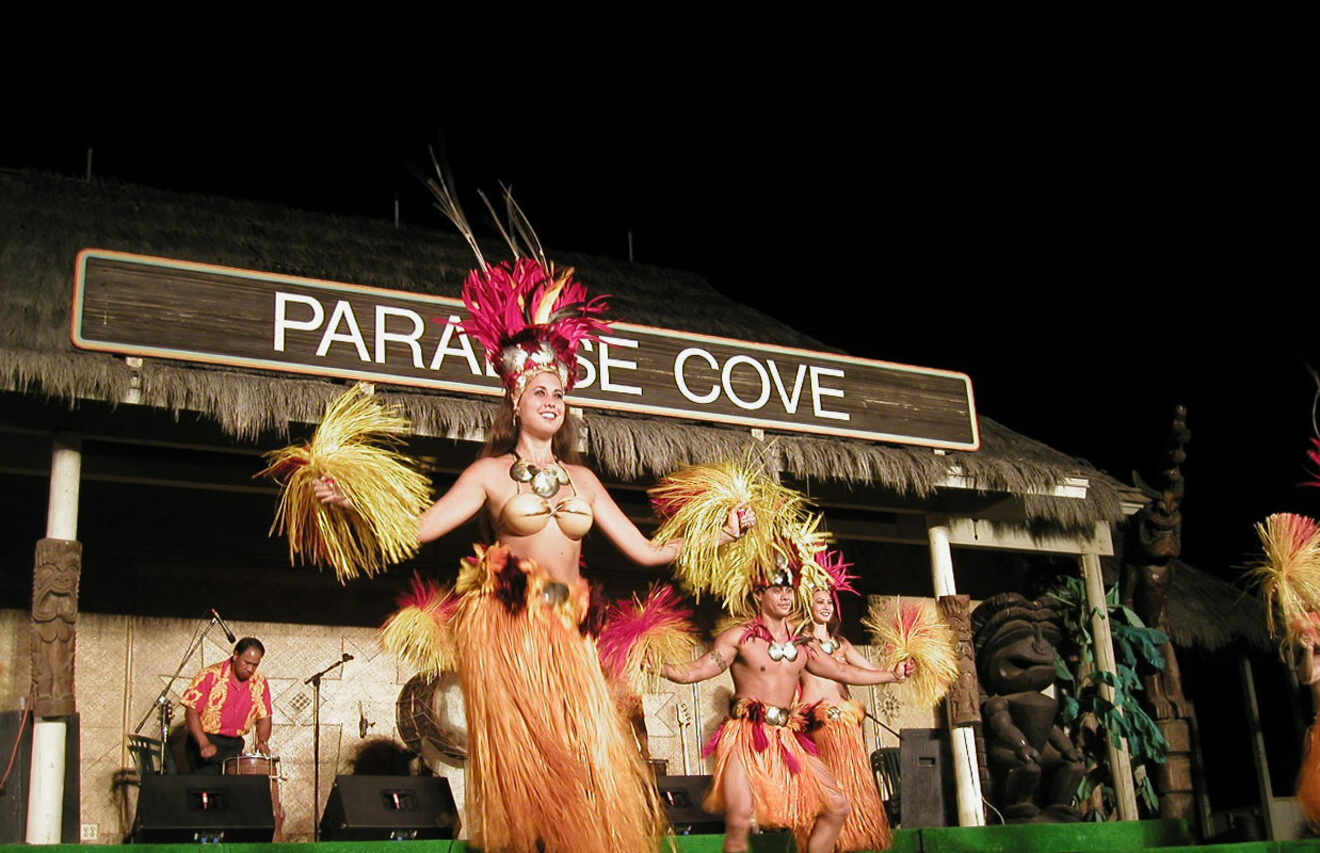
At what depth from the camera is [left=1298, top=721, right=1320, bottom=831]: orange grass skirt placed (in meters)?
6.26

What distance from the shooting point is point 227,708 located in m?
6.70

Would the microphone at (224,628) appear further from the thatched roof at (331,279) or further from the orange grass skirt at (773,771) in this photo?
the orange grass skirt at (773,771)

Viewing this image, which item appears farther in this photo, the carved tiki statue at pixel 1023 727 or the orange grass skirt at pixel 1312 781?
the carved tiki statue at pixel 1023 727

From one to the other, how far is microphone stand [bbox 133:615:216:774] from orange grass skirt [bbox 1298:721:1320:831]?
17.2 ft

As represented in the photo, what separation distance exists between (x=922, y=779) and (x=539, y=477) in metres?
4.09

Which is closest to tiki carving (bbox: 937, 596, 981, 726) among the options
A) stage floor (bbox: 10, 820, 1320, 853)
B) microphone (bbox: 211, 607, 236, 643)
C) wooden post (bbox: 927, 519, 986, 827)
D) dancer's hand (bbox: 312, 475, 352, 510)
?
wooden post (bbox: 927, 519, 986, 827)

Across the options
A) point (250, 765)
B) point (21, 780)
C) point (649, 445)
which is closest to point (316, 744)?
point (250, 765)

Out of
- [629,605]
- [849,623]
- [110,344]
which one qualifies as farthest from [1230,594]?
[110,344]

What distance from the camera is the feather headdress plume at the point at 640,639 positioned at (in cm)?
436

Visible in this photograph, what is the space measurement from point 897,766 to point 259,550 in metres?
3.70

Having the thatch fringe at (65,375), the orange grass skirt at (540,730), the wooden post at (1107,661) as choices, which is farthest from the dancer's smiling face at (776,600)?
the wooden post at (1107,661)

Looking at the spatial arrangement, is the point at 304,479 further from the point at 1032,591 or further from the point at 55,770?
the point at 1032,591

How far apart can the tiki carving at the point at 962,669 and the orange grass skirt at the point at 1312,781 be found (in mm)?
1686

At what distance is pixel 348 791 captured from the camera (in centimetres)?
614
